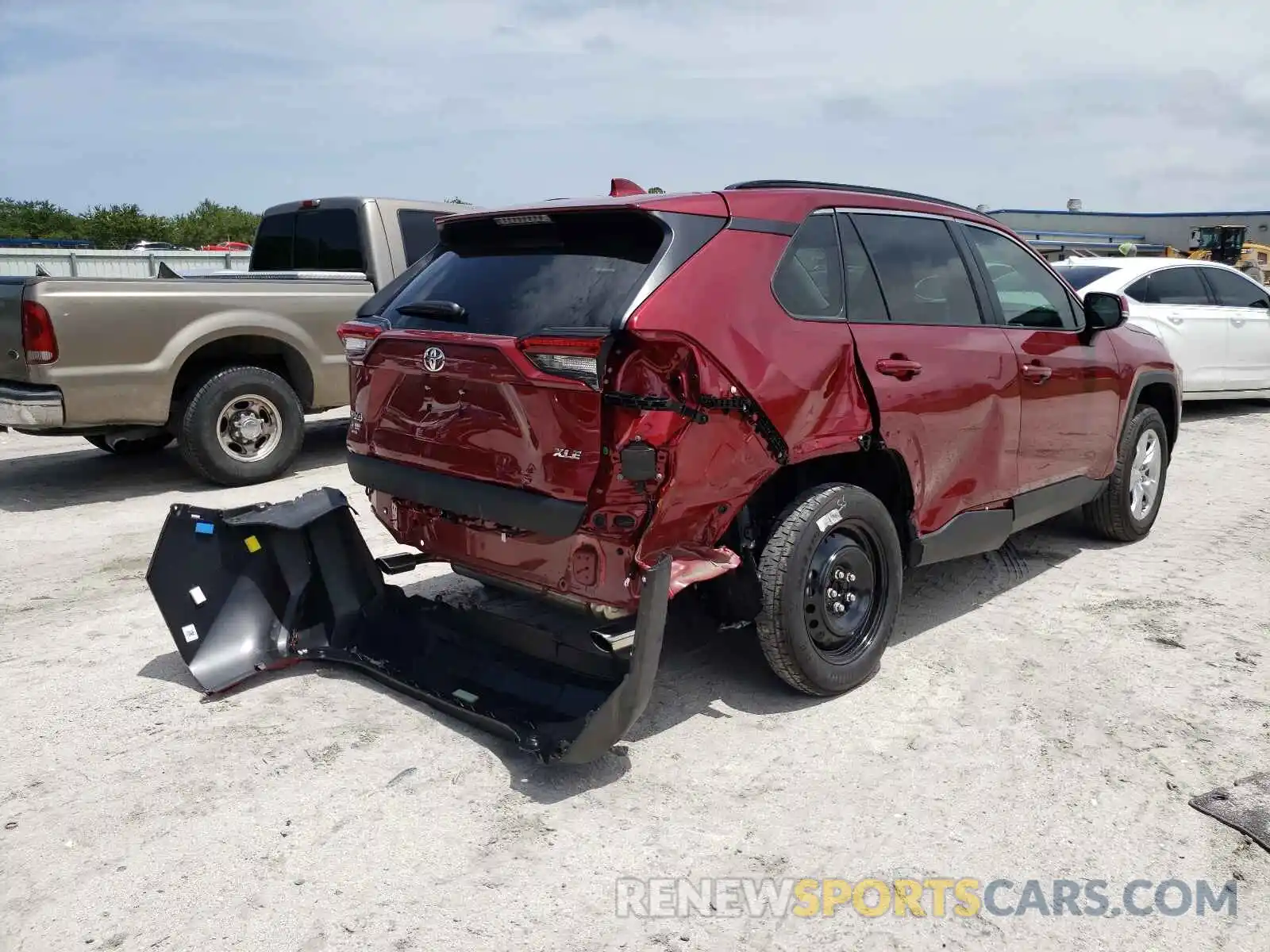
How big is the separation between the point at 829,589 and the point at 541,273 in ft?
5.23

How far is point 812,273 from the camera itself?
3.73m

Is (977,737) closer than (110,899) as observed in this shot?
No

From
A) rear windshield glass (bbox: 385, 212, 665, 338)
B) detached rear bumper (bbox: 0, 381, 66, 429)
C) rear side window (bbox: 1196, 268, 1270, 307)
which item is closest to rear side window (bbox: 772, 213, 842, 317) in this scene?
rear windshield glass (bbox: 385, 212, 665, 338)

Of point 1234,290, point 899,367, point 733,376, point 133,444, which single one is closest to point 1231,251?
point 1234,290

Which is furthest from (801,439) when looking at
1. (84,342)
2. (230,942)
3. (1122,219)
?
(1122,219)

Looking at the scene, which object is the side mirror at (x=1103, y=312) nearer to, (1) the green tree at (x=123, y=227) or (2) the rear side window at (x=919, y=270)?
(2) the rear side window at (x=919, y=270)

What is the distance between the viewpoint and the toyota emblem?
3.56 meters

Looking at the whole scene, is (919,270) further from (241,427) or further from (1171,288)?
(1171,288)

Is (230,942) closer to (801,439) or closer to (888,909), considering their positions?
(888,909)

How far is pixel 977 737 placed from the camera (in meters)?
3.63

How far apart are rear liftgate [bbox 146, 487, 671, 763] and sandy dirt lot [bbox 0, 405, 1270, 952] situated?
0.45 ft

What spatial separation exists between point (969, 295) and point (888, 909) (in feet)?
9.17

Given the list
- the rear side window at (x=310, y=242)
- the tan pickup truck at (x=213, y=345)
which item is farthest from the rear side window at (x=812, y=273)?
the rear side window at (x=310, y=242)

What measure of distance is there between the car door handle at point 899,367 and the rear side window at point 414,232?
538 centimetres
